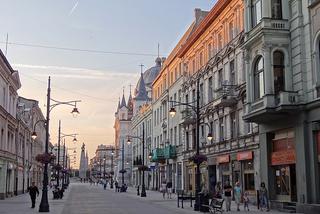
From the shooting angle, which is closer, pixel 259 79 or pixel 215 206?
pixel 215 206

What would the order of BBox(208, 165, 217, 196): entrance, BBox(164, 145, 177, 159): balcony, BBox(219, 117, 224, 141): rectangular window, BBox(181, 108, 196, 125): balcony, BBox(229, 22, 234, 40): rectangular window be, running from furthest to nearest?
BBox(164, 145, 177, 159): balcony < BBox(181, 108, 196, 125): balcony < BBox(208, 165, 217, 196): entrance < BBox(219, 117, 224, 141): rectangular window < BBox(229, 22, 234, 40): rectangular window

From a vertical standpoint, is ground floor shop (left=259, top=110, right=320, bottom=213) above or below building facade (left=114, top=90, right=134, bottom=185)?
below

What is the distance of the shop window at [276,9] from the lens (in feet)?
95.2

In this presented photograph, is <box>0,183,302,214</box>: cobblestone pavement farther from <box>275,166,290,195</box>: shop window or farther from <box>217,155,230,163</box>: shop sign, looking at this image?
<box>217,155,230,163</box>: shop sign

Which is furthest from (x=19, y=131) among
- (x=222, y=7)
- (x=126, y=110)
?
(x=126, y=110)

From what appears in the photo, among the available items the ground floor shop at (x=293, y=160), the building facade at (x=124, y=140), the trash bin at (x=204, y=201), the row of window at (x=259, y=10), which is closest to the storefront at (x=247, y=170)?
the ground floor shop at (x=293, y=160)

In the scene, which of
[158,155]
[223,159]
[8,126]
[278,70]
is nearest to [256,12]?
[278,70]

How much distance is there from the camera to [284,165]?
29.2m

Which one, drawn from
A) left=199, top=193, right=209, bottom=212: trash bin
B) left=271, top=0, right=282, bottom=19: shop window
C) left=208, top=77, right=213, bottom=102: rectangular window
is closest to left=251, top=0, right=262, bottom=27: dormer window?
left=271, top=0, right=282, bottom=19: shop window

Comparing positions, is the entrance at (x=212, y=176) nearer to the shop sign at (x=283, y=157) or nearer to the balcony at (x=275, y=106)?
the shop sign at (x=283, y=157)

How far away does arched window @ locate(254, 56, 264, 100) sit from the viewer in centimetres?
2999

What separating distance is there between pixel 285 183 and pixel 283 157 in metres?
1.58

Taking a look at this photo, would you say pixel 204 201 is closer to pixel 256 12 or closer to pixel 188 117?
pixel 256 12

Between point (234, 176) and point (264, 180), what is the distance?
24.3ft
